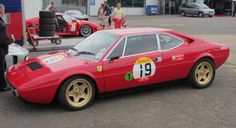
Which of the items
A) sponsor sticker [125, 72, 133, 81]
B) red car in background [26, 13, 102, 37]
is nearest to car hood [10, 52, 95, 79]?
sponsor sticker [125, 72, 133, 81]

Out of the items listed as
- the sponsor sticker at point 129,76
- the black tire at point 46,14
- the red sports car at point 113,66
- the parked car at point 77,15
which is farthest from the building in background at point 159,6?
the sponsor sticker at point 129,76

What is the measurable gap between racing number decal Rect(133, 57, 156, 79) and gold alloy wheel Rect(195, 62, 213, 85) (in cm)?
109

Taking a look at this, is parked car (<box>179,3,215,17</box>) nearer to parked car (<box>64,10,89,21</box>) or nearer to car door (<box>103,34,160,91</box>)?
parked car (<box>64,10,89,21</box>)

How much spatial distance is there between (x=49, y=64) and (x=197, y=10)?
34.9 metres

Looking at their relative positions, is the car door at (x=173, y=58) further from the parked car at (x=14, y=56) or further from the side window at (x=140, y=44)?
the parked car at (x=14, y=56)

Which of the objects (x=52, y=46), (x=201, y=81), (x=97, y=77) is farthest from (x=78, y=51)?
(x=52, y=46)

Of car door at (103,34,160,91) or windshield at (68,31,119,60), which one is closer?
car door at (103,34,160,91)

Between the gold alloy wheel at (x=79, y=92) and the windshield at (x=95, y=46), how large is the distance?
528mm

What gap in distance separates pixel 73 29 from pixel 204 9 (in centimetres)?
2587

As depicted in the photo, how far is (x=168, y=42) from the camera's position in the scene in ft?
20.7

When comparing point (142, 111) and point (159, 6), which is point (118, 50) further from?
point (159, 6)

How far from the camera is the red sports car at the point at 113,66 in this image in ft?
16.9

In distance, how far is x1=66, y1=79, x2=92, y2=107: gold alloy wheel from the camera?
5277 mm

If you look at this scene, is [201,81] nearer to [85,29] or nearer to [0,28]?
[0,28]
